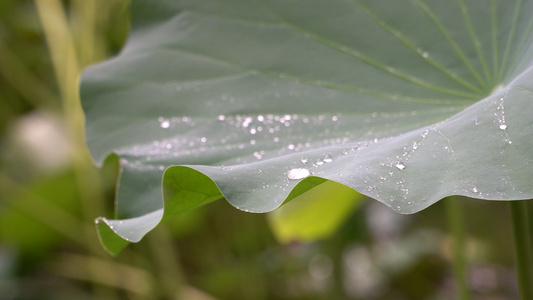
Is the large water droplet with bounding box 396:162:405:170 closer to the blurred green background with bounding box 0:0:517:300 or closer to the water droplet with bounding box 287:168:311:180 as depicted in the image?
the water droplet with bounding box 287:168:311:180

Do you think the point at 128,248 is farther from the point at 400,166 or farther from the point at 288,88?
the point at 400,166

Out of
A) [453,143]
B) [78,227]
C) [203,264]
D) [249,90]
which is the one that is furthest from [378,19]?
[203,264]

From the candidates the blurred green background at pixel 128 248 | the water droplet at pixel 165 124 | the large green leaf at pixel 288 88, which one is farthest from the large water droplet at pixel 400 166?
the blurred green background at pixel 128 248

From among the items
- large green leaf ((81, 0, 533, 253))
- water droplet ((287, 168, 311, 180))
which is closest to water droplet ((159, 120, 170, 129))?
large green leaf ((81, 0, 533, 253))

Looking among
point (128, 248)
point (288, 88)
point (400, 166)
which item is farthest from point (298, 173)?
point (128, 248)

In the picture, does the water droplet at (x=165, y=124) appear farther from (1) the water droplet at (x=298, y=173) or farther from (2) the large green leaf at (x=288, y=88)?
(1) the water droplet at (x=298, y=173)
